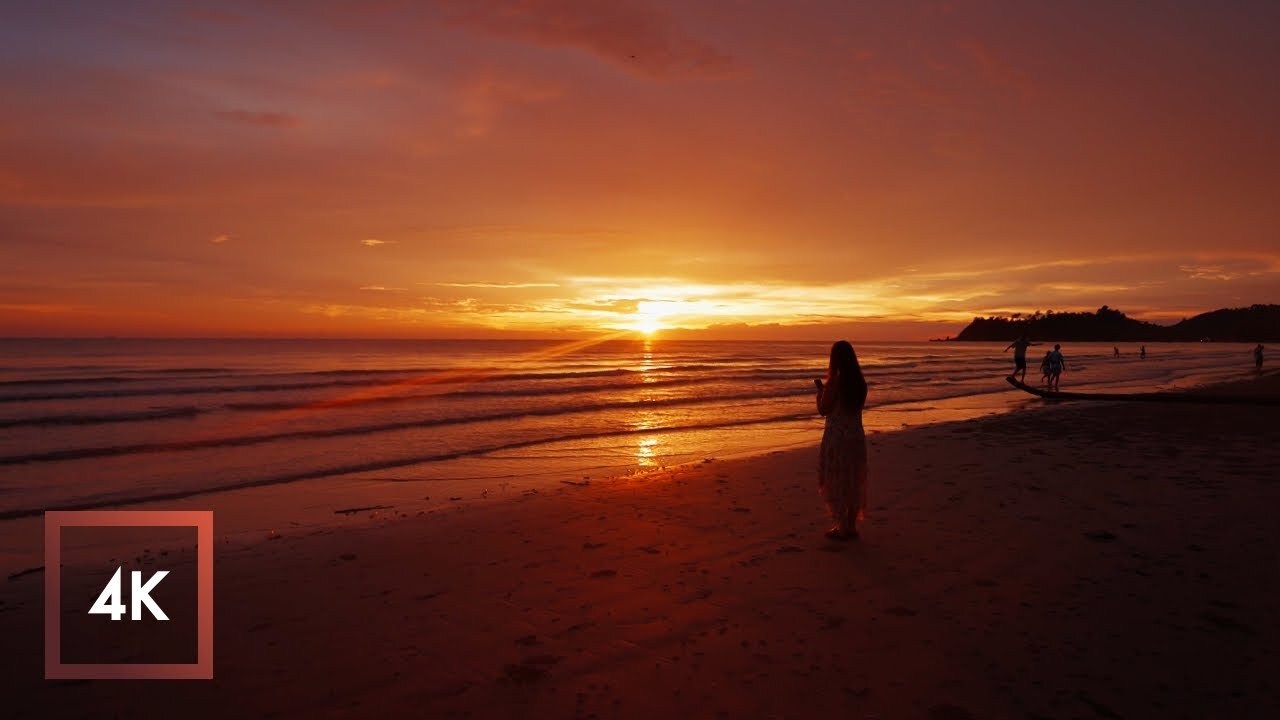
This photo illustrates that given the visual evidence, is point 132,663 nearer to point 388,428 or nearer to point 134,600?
point 134,600

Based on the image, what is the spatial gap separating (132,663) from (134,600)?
166 centimetres

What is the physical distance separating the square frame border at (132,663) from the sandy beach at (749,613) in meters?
0.13

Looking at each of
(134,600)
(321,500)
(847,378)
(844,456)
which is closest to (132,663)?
(134,600)

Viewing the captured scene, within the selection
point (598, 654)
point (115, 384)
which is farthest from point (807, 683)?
point (115, 384)

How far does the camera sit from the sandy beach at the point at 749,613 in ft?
13.8

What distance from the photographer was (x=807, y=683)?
14.1ft

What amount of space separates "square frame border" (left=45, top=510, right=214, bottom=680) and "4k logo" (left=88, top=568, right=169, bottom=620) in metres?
0.29

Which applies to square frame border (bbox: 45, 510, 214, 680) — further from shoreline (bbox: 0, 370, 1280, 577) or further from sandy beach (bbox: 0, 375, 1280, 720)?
shoreline (bbox: 0, 370, 1280, 577)

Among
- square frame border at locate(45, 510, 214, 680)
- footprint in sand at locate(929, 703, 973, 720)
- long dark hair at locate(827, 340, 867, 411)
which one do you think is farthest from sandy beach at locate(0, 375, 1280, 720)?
long dark hair at locate(827, 340, 867, 411)

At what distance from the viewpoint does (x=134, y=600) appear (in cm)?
622

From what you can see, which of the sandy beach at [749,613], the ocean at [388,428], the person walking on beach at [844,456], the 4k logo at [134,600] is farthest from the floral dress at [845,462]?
the 4k logo at [134,600]

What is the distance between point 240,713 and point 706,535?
503 cm

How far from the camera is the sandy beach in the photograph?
4195 millimetres

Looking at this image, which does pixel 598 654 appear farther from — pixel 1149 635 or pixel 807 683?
pixel 1149 635
